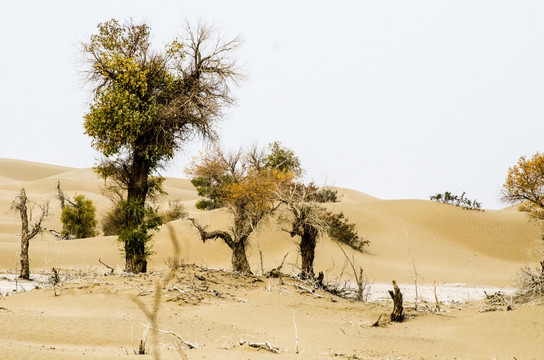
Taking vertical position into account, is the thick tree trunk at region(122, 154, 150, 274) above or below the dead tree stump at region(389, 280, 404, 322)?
above

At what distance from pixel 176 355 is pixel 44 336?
309 centimetres

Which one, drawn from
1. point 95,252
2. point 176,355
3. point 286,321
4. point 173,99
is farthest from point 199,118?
point 95,252

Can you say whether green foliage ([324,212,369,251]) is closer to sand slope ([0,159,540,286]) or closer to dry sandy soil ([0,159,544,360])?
sand slope ([0,159,540,286])

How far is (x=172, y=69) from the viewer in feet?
63.1

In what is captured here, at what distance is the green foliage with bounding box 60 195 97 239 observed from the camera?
43406 mm

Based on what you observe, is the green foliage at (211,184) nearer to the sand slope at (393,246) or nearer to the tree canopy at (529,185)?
the sand slope at (393,246)

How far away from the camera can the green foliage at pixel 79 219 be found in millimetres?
43406

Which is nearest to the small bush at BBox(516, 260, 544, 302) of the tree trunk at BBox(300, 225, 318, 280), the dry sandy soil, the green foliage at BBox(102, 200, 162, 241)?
the dry sandy soil

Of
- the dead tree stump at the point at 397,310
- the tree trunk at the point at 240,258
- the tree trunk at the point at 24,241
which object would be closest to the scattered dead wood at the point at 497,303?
the dead tree stump at the point at 397,310

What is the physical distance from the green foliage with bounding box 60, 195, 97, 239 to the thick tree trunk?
87.1 ft

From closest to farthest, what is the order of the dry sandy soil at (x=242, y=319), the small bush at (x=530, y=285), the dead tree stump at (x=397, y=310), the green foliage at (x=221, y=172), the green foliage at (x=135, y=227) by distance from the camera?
the dry sandy soil at (x=242, y=319) → the dead tree stump at (x=397, y=310) → the small bush at (x=530, y=285) → the green foliage at (x=135, y=227) → the green foliage at (x=221, y=172)

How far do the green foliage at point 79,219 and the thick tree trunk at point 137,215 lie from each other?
2655 cm

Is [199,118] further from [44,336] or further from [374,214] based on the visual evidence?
[374,214]

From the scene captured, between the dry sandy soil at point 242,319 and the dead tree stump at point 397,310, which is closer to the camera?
the dry sandy soil at point 242,319
